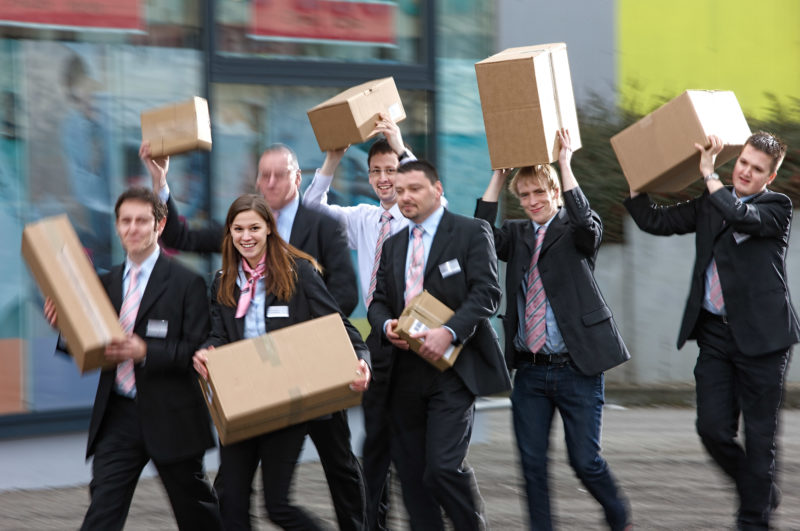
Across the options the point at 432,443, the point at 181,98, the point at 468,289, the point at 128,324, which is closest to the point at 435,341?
the point at 468,289

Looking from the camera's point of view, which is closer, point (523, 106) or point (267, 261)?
point (267, 261)

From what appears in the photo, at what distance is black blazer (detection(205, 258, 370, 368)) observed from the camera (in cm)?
520

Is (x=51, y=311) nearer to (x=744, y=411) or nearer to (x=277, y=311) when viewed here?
(x=277, y=311)

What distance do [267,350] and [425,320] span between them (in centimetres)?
77

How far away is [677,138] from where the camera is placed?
5684 mm

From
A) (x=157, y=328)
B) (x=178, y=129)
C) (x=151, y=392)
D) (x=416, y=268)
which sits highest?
(x=178, y=129)

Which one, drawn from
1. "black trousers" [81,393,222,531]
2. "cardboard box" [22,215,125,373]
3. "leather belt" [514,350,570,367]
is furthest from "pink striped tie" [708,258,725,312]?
"cardboard box" [22,215,125,373]

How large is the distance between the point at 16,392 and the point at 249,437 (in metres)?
3.16

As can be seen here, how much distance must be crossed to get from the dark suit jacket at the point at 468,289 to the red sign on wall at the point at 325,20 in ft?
10.6

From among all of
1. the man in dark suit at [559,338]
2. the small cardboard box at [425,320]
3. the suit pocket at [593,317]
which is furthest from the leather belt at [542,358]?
the small cardboard box at [425,320]

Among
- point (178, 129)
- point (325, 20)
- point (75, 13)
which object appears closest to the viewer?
point (178, 129)

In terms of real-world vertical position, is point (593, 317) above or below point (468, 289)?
below

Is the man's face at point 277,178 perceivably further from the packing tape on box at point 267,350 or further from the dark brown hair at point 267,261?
the packing tape on box at point 267,350

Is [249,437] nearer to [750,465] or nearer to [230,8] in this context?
[750,465]
